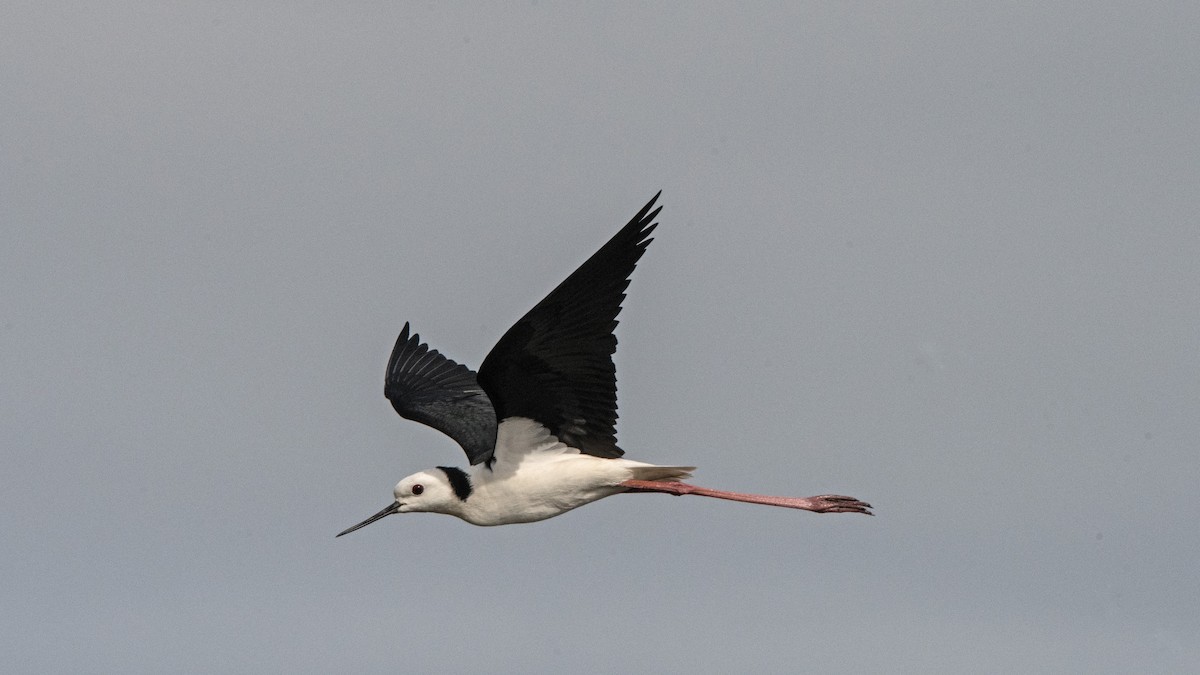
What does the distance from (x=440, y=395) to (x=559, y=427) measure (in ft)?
9.44

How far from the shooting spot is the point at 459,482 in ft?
55.5

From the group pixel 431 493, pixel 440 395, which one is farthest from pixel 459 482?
pixel 440 395

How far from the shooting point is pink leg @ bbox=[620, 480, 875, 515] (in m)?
17.0

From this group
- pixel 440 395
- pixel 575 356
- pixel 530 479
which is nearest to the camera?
pixel 575 356

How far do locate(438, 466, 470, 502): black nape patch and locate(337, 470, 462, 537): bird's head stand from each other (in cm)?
3

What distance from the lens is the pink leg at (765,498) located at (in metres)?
17.0

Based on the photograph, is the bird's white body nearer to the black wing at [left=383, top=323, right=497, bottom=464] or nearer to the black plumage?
the black plumage

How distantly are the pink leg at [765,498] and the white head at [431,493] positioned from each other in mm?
1420

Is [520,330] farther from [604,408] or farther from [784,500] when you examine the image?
[784,500]

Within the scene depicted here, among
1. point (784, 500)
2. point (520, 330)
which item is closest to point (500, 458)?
point (520, 330)

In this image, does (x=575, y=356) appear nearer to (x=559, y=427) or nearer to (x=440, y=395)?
(x=559, y=427)

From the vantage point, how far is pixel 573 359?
1622 cm

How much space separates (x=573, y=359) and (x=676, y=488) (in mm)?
1658

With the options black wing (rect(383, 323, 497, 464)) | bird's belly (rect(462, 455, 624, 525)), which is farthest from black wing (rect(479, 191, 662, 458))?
black wing (rect(383, 323, 497, 464))
